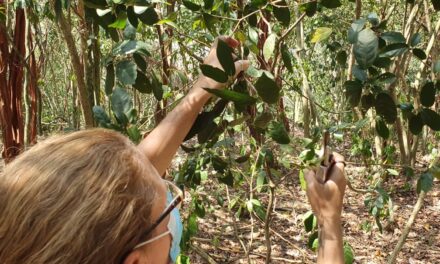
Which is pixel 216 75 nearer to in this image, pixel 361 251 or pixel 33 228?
pixel 33 228

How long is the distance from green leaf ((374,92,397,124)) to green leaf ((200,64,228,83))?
0.39 meters

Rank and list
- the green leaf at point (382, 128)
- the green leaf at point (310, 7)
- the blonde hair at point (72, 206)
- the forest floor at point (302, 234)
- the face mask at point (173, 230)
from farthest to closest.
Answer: the forest floor at point (302, 234), the green leaf at point (382, 128), the green leaf at point (310, 7), the face mask at point (173, 230), the blonde hair at point (72, 206)

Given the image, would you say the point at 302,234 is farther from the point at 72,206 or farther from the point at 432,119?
the point at 72,206

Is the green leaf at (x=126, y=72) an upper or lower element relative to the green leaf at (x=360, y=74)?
lower

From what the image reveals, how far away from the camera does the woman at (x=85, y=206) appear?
0.68 metres

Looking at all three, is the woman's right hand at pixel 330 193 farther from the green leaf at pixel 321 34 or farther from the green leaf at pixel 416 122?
the green leaf at pixel 321 34

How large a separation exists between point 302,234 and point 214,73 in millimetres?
2842

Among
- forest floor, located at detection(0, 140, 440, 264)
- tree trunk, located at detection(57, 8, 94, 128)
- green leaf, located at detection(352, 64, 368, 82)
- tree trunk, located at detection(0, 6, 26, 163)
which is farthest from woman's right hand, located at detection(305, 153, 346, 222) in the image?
tree trunk, located at detection(0, 6, 26, 163)

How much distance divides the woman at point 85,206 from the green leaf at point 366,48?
53 cm

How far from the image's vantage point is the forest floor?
336 cm

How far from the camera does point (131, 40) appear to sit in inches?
51.5

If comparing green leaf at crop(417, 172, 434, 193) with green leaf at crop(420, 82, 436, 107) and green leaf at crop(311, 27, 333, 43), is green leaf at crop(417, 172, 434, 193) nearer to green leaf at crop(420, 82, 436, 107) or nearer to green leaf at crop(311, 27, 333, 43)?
green leaf at crop(420, 82, 436, 107)

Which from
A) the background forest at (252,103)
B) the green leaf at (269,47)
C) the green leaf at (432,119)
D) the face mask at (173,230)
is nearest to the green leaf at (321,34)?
the background forest at (252,103)

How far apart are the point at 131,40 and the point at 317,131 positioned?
0.58m
